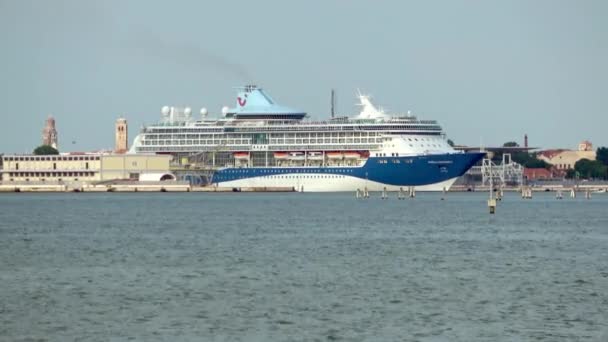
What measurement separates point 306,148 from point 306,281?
3426 inches

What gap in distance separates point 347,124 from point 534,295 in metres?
90.4

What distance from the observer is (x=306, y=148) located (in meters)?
127

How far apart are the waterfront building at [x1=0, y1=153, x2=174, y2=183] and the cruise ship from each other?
1890 mm

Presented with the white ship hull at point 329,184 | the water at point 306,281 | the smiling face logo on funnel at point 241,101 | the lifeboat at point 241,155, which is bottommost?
the water at point 306,281

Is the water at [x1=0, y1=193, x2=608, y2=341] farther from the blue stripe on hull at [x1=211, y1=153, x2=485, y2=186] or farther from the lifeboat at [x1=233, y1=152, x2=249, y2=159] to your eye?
the lifeboat at [x1=233, y1=152, x2=249, y2=159]

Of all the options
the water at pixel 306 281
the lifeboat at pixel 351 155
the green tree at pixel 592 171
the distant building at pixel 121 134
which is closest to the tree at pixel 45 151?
the distant building at pixel 121 134

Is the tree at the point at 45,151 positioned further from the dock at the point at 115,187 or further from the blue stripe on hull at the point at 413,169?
the blue stripe on hull at the point at 413,169

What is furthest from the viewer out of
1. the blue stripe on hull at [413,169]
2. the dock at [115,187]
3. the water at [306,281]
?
the dock at [115,187]

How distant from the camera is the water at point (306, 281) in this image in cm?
3106

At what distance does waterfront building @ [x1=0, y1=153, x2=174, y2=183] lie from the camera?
136 meters

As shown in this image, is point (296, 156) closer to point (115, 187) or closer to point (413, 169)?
point (413, 169)

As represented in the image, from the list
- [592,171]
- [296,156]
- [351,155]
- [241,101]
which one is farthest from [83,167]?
[592,171]

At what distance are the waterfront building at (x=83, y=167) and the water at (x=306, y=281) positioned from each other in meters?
64.3

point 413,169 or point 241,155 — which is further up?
point 241,155
